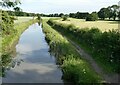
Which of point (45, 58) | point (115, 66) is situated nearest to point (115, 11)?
point (45, 58)

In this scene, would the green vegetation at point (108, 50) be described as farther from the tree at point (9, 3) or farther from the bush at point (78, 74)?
the tree at point (9, 3)

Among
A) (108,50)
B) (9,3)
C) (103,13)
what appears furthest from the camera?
(103,13)

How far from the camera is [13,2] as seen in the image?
11.7 metres

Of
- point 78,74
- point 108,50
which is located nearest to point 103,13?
point 108,50

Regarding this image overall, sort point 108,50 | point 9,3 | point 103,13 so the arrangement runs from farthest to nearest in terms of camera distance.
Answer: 1. point 103,13
2. point 108,50
3. point 9,3

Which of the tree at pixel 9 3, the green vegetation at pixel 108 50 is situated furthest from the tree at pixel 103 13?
the tree at pixel 9 3

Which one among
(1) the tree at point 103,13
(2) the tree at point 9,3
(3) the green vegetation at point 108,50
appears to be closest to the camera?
(2) the tree at point 9,3

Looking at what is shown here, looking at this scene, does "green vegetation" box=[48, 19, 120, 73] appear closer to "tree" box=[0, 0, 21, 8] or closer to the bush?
the bush

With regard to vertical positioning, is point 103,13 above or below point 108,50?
above

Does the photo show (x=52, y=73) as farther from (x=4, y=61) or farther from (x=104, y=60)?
(x=4, y=61)

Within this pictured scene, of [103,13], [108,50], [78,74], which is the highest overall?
[103,13]

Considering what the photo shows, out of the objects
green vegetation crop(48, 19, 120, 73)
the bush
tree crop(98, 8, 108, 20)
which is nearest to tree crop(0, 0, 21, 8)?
the bush

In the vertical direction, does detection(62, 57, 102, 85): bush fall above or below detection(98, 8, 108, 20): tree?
below

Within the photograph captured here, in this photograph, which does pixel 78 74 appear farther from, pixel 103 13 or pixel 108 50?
pixel 103 13
